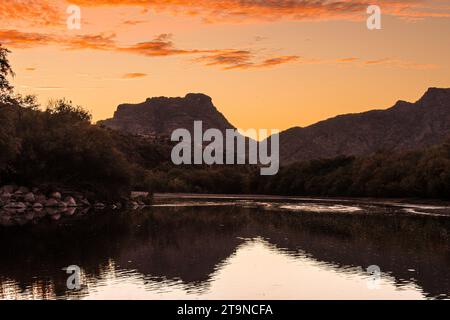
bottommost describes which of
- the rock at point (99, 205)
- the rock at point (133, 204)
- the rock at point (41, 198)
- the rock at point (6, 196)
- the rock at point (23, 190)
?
the rock at point (133, 204)

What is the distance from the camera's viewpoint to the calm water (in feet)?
82.6

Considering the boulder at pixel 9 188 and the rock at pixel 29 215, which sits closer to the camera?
the rock at pixel 29 215

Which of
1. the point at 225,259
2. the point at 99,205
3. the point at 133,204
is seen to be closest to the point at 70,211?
the point at 99,205

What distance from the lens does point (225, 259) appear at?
3478 centimetres

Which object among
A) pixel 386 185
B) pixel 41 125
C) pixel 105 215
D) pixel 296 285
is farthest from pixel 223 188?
pixel 296 285

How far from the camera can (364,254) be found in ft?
120

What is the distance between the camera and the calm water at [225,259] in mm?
25188

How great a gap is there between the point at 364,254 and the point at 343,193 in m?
96.8

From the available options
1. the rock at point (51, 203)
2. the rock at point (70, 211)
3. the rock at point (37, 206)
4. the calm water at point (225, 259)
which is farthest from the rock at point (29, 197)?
the calm water at point (225, 259)

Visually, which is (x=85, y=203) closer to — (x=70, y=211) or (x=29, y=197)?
(x=29, y=197)

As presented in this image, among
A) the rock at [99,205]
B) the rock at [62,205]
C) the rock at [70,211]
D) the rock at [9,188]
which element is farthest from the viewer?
the rock at [99,205]

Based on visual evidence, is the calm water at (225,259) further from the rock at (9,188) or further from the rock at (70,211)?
the rock at (9,188)

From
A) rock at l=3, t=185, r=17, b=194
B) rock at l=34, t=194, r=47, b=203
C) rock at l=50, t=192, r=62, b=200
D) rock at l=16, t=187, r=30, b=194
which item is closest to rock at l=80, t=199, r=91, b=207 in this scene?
rock at l=50, t=192, r=62, b=200
